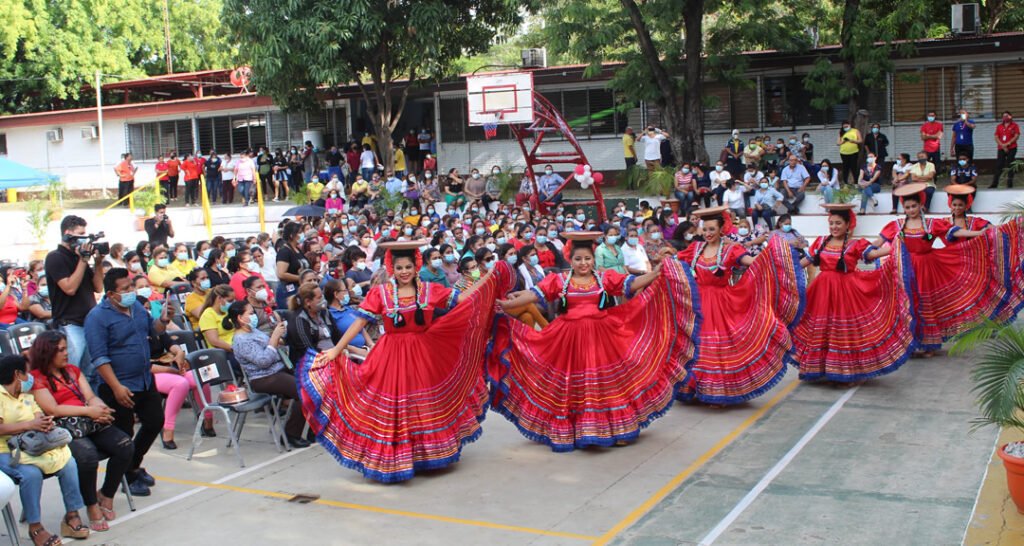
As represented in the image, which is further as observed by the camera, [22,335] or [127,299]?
[22,335]

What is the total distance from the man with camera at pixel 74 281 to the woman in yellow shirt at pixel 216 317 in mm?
1036

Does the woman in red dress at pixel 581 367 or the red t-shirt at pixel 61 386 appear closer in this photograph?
the red t-shirt at pixel 61 386

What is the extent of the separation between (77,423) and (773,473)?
16.1 ft

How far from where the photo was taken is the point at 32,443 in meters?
6.16

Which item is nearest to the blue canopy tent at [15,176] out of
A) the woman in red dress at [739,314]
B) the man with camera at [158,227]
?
the man with camera at [158,227]

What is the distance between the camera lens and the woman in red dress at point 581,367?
26.2 feet

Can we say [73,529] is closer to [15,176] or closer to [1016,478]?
[1016,478]

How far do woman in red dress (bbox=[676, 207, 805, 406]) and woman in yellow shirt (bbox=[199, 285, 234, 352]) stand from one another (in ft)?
13.7

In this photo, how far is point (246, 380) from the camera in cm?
873

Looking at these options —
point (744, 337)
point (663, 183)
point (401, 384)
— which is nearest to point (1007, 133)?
point (663, 183)

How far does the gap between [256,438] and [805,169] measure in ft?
51.5

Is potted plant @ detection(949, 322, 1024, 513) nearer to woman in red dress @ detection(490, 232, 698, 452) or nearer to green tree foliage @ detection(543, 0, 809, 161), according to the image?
woman in red dress @ detection(490, 232, 698, 452)

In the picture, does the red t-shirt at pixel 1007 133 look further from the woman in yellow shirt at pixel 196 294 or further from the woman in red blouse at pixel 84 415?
the woman in red blouse at pixel 84 415

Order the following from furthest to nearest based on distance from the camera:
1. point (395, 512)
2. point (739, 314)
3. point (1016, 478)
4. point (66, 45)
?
point (66, 45)
point (739, 314)
point (395, 512)
point (1016, 478)
